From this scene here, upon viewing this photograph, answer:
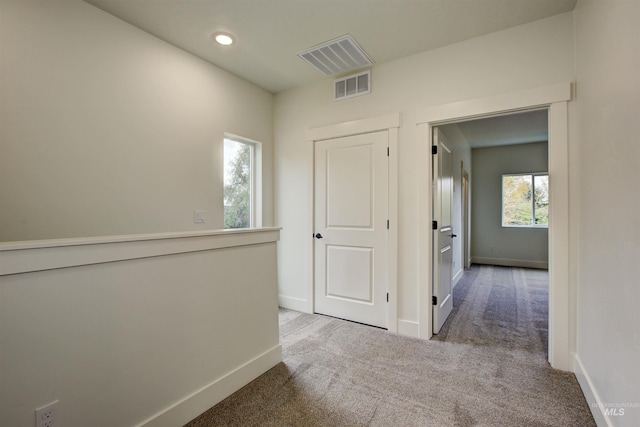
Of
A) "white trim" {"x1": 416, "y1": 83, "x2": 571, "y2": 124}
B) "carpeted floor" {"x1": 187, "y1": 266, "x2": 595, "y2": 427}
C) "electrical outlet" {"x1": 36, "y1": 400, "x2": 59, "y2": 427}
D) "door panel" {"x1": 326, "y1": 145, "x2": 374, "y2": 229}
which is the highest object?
"white trim" {"x1": 416, "y1": 83, "x2": 571, "y2": 124}

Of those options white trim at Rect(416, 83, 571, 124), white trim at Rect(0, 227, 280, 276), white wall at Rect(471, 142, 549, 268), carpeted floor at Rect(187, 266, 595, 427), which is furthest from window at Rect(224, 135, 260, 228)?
white wall at Rect(471, 142, 549, 268)

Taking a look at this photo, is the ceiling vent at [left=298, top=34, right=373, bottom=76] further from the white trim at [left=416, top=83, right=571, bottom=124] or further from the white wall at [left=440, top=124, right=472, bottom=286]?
the white wall at [left=440, top=124, right=472, bottom=286]

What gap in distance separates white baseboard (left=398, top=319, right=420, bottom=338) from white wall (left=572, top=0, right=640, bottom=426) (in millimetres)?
1129

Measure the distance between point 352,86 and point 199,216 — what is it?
2.05 meters

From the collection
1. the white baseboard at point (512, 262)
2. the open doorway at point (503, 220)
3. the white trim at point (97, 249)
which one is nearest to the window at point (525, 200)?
the open doorway at point (503, 220)

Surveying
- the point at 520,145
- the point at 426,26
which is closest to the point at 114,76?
the point at 426,26

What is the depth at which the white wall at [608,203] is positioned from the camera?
1.18m

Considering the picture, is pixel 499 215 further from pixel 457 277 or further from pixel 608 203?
pixel 608 203

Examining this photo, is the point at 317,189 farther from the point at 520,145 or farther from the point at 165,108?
the point at 520,145

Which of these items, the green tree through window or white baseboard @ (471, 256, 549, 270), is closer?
the green tree through window

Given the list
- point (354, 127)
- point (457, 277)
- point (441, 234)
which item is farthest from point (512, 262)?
point (354, 127)

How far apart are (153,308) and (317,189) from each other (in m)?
2.14

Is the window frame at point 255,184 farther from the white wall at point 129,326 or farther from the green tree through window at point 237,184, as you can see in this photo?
the white wall at point 129,326

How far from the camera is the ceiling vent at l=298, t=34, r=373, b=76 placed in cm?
254
